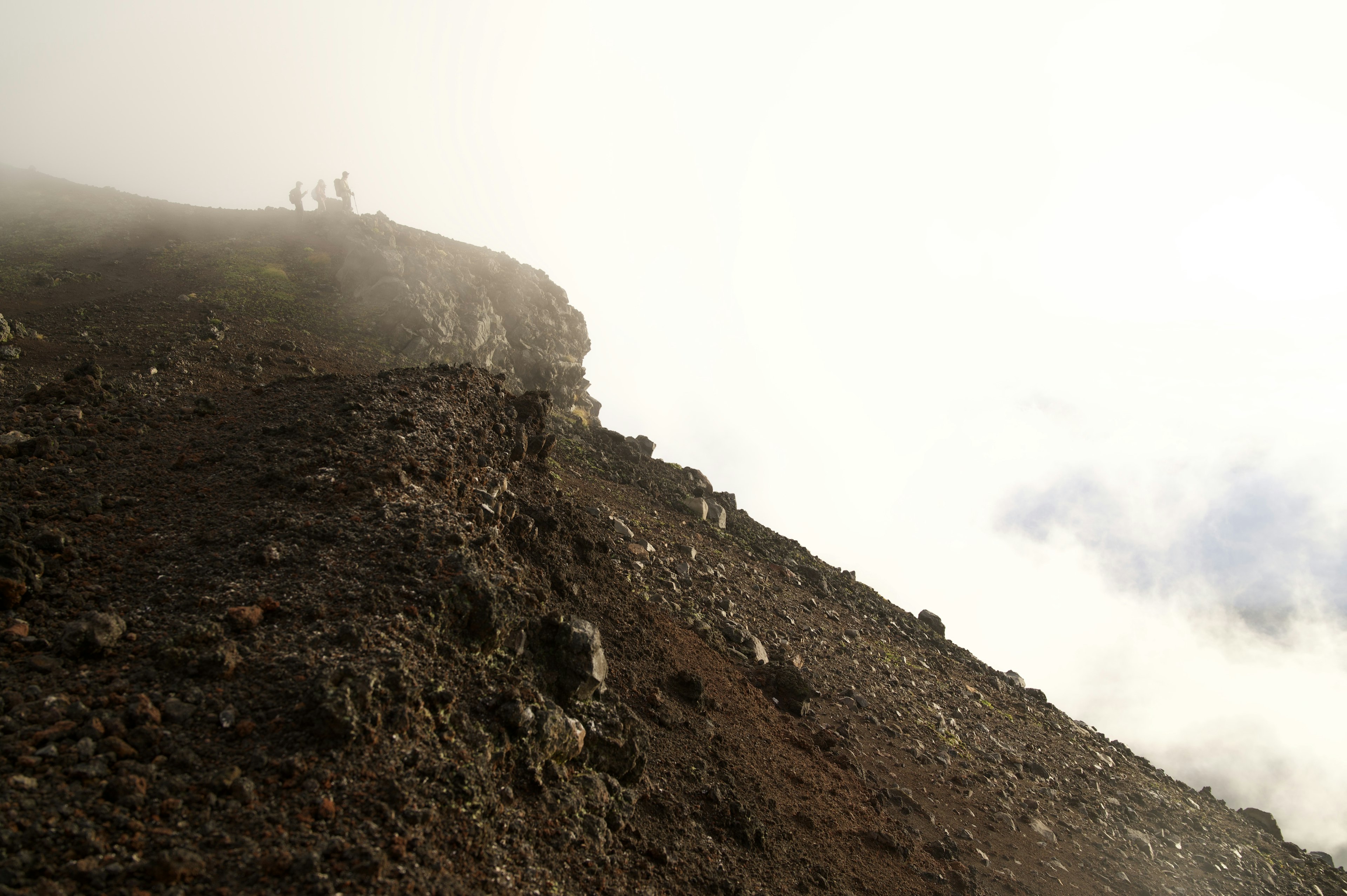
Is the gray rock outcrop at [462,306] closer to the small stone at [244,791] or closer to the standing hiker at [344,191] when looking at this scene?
the standing hiker at [344,191]

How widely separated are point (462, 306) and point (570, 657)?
3854 cm

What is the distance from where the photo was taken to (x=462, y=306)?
4447 centimetres

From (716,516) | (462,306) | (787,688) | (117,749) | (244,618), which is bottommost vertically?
(787,688)

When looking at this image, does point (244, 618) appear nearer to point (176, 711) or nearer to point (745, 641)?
point (176, 711)

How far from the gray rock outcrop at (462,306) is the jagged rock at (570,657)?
1054 inches

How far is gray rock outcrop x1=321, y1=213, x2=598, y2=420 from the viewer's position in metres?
39.8

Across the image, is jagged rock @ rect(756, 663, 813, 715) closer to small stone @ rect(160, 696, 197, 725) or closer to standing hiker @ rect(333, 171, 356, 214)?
small stone @ rect(160, 696, 197, 725)

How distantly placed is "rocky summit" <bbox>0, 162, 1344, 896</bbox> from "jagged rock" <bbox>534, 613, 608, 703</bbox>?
76mm

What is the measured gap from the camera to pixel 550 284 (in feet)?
183

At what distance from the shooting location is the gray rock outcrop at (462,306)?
1565 inches

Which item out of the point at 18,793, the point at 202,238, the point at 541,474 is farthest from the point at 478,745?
the point at 202,238

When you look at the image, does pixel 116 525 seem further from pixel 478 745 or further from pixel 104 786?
pixel 478 745

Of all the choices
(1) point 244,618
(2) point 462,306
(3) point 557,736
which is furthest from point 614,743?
(2) point 462,306

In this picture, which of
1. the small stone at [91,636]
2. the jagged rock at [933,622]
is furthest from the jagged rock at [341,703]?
the jagged rock at [933,622]
